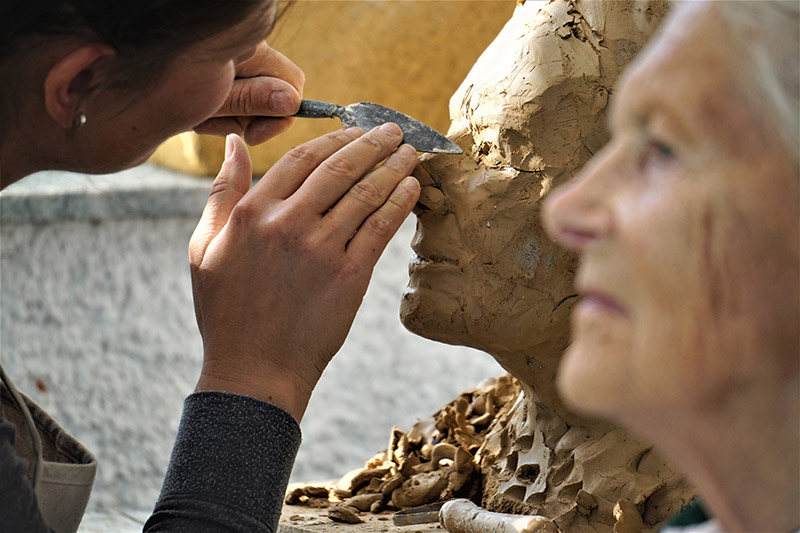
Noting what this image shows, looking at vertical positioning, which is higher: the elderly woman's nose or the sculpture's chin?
the elderly woman's nose

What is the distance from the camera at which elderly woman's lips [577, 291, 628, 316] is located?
2.02 feet

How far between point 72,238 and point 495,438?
2310mm

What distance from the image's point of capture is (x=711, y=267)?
22.5 inches

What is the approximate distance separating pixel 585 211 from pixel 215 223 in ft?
2.19

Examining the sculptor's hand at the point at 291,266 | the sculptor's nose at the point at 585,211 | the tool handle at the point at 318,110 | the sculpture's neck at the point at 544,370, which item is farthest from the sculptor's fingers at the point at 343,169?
the sculptor's nose at the point at 585,211

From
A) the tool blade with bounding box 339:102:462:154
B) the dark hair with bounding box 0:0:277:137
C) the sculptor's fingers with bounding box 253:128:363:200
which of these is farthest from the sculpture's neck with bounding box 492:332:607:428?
the dark hair with bounding box 0:0:277:137

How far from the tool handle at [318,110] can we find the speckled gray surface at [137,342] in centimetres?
188

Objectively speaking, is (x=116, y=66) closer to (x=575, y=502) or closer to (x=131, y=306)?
(x=575, y=502)

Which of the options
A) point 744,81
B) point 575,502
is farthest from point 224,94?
point 575,502

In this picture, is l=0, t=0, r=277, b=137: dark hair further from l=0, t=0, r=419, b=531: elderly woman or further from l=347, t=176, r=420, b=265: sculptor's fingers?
l=347, t=176, r=420, b=265: sculptor's fingers

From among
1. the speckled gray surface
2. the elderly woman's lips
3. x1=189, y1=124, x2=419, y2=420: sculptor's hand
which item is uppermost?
the elderly woman's lips

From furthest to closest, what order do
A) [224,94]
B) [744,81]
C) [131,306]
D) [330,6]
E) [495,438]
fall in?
1. [131,306]
2. [330,6]
3. [495,438]
4. [224,94]
5. [744,81]

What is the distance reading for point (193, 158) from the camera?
3.47m

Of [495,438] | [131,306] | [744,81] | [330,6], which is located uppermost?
[744,81]
